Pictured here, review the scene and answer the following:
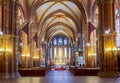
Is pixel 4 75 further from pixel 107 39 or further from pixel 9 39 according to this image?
pixel 107 39

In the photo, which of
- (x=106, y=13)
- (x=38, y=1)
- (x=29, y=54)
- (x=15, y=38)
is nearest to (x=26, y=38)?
(x=29, y=54)

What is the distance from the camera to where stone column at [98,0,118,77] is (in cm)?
2802

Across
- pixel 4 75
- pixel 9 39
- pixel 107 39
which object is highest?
pixel 9 39

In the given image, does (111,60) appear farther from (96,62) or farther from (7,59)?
(96,62)

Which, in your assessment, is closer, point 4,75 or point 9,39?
point 4,75

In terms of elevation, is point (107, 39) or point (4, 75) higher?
point (107, 39)

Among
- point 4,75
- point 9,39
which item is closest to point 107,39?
point 9,39

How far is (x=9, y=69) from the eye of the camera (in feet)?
93.4

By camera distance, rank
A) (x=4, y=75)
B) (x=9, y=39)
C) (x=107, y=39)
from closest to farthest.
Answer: (x=4, y=75)
(x=107, y=39)
(x=9, y=39)

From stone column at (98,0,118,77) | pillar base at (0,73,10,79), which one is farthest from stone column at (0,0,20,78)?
stone column at (98,0,118,77)

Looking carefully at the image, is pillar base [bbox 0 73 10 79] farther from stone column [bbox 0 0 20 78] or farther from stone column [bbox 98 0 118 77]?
stone column [bbox 98 0 118 77]

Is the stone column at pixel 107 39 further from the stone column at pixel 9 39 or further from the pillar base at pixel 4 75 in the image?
the pillar base at pixel 4 75

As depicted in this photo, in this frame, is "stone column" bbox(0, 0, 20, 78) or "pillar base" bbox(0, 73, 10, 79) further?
"stone column" bbox(0, 0, 20, 78)

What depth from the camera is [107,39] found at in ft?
93.9
